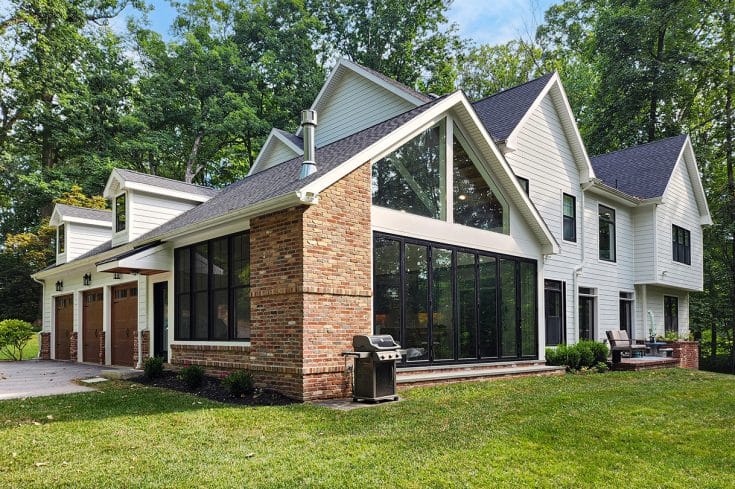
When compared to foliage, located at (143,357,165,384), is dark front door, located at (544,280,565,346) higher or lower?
higher

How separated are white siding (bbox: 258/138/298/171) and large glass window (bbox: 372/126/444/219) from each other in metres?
7.14

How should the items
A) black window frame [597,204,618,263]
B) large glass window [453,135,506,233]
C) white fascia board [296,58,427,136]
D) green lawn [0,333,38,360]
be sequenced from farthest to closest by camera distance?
green lawn [0,333,38,360] → black window frame [597,204,618,263] → white fascia board [296,58,427,136] → large glass window [453,135,506,233]

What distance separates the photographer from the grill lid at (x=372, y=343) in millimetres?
8117

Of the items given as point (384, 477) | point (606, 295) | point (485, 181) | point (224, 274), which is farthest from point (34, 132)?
point (384, 477)

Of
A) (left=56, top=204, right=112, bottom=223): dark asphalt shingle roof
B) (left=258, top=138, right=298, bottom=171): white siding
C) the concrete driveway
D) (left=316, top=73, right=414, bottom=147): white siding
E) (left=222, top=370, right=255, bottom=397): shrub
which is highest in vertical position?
(left=316, top=73, right=414, bottom=147): white siding

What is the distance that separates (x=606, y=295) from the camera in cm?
1786

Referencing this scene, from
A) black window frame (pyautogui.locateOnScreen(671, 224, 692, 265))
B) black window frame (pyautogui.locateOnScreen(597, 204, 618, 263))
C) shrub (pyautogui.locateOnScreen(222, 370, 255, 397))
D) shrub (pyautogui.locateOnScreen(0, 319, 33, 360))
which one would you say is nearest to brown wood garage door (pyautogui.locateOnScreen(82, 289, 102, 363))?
shrub (pyautogui.locateOnScreen(0, 319, 33, 360))

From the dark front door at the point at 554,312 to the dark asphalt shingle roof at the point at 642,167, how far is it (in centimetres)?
634

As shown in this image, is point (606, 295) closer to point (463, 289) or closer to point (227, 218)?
point (463, 289)

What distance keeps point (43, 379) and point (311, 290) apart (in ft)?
25.5

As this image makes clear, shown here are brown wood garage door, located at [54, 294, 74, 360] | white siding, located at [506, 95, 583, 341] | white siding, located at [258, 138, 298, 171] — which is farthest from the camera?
brown wood garage door, located at [54, 294, 74, 360]

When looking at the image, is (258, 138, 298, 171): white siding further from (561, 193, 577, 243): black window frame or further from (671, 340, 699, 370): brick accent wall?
(671, 340, 699, 370): brick accent wall

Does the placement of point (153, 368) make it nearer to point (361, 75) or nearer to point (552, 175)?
point (361, 75)

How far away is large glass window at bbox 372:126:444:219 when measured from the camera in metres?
9.51
